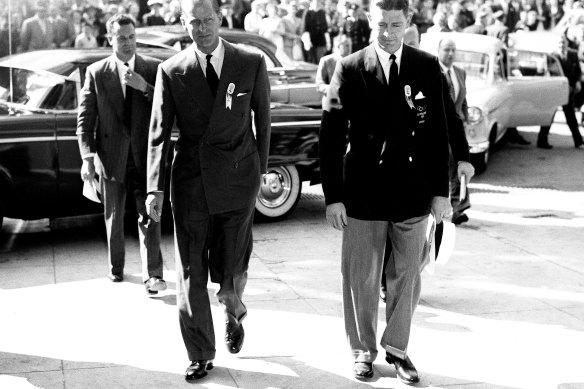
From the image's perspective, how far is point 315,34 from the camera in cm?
2067

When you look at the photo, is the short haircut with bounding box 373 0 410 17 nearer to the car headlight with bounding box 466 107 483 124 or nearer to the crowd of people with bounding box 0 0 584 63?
the car headlight with bounding box 466 107 483 124

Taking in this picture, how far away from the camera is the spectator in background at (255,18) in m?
19.8

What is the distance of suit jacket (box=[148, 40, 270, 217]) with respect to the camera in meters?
5.19

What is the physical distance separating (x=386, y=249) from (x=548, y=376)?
1.09m

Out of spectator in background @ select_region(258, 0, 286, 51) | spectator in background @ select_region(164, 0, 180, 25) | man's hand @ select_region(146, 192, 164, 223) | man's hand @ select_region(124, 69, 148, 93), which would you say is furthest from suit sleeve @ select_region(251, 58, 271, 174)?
spectator in background @ select_region(164, 0, 180, 25)

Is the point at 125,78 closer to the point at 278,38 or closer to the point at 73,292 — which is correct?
the point at 73,292

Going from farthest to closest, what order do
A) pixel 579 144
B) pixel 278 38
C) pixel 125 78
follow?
pixel 278 38 < pixel 579 144 < pixel 125 78

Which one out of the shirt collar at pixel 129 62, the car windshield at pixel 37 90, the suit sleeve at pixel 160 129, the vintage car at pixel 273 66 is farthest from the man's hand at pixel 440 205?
the vintage car at pixel 273 66

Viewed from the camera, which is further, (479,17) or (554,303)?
(479,17)

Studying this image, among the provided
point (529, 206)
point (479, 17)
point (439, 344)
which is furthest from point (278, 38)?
point (439, 344)

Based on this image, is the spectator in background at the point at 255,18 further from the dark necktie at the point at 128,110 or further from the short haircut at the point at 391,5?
the short haircut at the point at 391,5

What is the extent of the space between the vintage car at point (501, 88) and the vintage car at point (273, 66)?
1758mm

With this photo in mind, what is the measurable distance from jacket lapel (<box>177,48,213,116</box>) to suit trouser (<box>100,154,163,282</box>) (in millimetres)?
1869

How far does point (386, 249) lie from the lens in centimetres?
546
